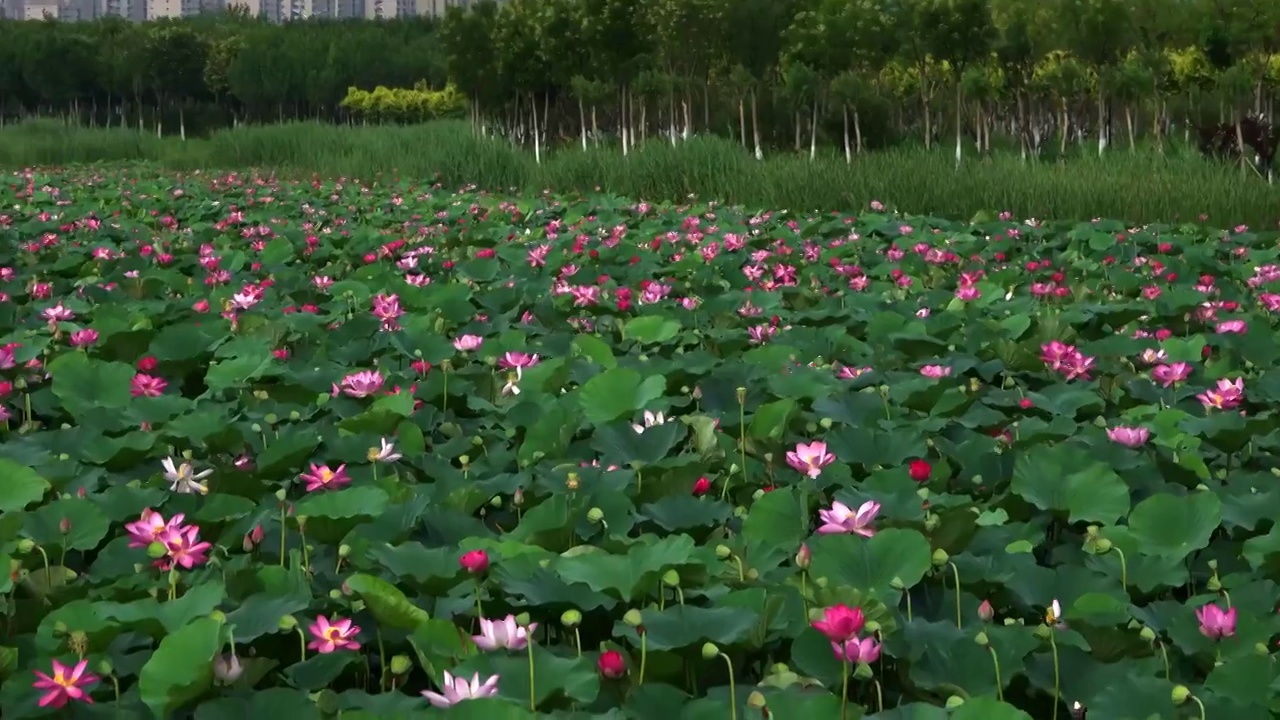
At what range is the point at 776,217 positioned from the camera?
830cm

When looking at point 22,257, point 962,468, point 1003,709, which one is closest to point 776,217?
point 22,257

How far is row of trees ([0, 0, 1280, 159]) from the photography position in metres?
16.6

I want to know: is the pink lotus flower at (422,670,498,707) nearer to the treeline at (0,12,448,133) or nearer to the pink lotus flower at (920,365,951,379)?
the pink lotus flower at (920,365,951,379)

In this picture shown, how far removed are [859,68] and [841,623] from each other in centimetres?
1876

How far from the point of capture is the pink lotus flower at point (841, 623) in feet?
4.29

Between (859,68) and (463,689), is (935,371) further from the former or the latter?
(859,68)

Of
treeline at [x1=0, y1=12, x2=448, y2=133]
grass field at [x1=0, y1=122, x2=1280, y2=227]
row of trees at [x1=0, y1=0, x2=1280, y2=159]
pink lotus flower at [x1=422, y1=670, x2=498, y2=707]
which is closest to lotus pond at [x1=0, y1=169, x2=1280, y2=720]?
pink lotus flower at [x1=422, y1=670, x2=498, y2=707]

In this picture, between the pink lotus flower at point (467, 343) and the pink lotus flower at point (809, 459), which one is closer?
the pink lotus flower at point (809, 459)

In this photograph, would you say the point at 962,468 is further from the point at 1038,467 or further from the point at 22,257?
the point at 22,257

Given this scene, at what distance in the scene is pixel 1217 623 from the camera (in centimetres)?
150

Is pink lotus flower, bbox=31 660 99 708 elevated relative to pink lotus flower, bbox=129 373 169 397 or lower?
lower

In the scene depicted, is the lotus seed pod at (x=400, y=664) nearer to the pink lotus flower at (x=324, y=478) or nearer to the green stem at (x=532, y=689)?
the green stem at (x=532, y=689)

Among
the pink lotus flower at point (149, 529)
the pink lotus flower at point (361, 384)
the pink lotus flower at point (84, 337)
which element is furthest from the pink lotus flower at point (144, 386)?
the pink lotus flower at point (149, 529)

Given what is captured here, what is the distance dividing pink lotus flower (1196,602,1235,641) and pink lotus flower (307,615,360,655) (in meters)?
1.09
